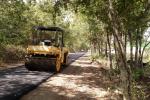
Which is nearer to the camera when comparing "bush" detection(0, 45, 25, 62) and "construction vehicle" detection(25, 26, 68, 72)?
"construction vehicle" detection(25, 26, 68, 72)

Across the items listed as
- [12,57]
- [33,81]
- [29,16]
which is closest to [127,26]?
[33,81]

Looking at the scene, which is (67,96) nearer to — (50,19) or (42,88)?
(42,88)

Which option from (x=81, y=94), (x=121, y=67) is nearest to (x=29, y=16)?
(x=81, y=94)

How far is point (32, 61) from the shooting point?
65.8 ft

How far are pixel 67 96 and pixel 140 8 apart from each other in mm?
9014

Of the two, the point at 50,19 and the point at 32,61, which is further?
the point at 50,19

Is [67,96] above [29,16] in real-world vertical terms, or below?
below

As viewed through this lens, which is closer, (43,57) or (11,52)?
(43,57)

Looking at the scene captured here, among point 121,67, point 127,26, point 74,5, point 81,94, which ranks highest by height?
point 74,5

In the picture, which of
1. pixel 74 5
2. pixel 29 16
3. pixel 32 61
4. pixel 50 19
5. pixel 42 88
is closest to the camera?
pixel 42 88

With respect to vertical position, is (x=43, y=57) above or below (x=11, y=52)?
below

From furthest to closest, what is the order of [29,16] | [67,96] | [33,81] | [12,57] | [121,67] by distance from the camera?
[29,16] → [12,57] → [33,81] → [67,96] → [121,67]

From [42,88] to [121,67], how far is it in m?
5.32

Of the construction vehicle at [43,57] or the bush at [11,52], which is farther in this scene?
the bush at [11,52]
